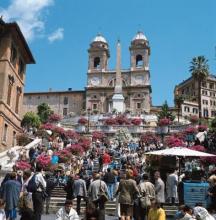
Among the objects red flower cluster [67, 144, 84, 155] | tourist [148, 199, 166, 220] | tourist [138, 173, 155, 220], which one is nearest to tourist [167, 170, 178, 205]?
tourist [138, 173, 155, 220]

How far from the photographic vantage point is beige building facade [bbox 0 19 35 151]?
31781 millimetres

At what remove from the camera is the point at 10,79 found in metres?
33.2

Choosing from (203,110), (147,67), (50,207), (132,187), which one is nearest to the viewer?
(132,187)

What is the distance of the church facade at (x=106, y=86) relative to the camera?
314ft

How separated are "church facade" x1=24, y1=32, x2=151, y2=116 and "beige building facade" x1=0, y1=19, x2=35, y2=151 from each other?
55.5 meters

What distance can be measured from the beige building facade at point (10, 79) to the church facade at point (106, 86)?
182 ft

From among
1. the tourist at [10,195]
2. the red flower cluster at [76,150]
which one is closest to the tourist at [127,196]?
Answer: the tourist at [10,195]

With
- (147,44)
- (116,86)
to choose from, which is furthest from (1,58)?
(147,44)

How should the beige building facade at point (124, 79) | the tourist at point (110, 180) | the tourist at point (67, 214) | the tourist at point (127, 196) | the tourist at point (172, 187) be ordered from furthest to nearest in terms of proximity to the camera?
the beige building facade at point (124, 79)
the tourist at point (110, 180)
the tourist at point (172, 187)
the tourist at point (127, 196)
the tourist at point (67, 214)

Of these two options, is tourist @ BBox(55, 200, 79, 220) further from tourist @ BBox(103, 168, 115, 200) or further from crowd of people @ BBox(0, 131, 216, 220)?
tourist @ BBox(103, 168, 115, 200)

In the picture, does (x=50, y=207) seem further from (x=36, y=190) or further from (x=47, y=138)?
(x=47, y=138)

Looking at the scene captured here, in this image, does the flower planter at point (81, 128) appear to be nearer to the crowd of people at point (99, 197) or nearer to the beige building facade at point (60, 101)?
the crowd of people at point (99, 197)

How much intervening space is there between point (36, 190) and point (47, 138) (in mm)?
26848

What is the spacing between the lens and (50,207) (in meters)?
15.8
